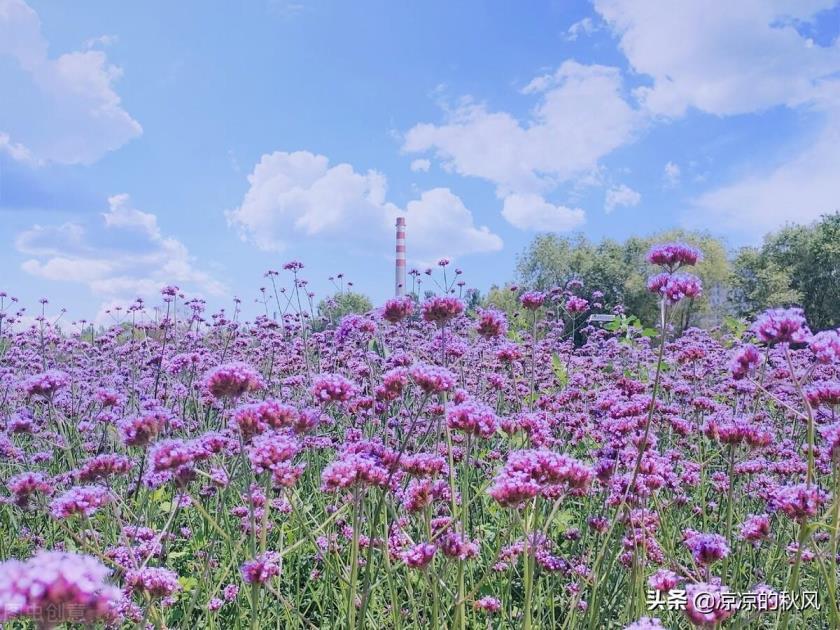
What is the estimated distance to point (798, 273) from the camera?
45062mm

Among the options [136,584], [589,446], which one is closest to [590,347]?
[589,446]

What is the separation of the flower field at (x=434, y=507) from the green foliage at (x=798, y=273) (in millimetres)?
42265

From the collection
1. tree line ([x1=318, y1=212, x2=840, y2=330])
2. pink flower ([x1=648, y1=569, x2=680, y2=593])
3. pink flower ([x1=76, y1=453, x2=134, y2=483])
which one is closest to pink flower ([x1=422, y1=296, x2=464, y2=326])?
pink flower ([x1=648, y1=569, x2=680, y2=593])

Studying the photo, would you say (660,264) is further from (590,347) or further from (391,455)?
(590,347)

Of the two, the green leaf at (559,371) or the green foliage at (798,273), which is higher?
the green foliage at (798,273)

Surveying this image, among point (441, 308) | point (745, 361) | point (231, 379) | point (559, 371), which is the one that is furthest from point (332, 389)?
point (559, 371)

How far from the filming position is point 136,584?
2.06m

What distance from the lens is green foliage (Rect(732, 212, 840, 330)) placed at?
43.2m

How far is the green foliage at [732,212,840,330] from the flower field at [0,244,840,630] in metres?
42.3

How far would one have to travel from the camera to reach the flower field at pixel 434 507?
2.01 metres

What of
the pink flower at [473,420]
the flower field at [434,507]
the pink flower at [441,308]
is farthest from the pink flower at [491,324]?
the pink flower at [473,420]

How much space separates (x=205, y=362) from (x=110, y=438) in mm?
1144

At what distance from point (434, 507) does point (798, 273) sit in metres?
49.6

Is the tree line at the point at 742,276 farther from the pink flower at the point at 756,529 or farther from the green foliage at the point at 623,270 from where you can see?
the pink flower at the point at 756,529
